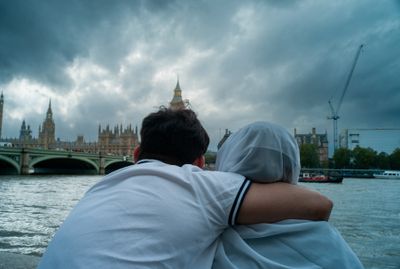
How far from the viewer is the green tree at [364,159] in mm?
70750

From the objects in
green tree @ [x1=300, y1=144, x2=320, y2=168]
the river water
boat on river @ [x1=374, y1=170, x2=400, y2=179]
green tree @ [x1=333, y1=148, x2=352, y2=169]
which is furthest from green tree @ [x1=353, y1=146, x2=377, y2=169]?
the river water

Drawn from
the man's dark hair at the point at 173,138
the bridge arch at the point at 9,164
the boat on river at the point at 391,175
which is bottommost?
the boat on river at the point at 391,175

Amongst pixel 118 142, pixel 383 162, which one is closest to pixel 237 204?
pixel 383 162

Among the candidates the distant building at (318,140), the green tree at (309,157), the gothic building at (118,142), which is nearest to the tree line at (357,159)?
the green tree at (309,157)

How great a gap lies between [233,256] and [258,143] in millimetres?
378

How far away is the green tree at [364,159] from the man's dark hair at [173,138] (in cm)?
7665

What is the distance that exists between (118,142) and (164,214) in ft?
313

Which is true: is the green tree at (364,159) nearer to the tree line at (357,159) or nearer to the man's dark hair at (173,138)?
the tree line at (357,159)

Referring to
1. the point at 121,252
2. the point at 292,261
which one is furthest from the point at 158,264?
the point at 292,261

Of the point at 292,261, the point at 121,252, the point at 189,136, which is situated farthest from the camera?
the point at 189,136

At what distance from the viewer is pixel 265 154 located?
4.05 feet

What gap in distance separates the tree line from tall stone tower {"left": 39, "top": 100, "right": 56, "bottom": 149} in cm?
6401

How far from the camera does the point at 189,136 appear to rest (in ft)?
4.63

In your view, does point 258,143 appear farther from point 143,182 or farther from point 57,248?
point 57,248
